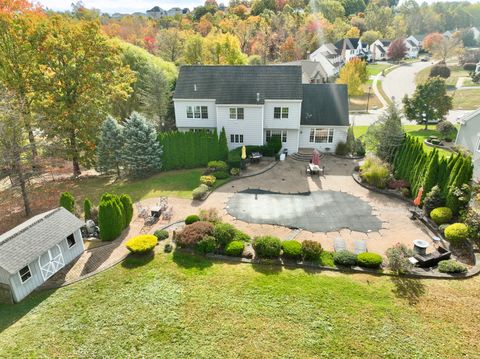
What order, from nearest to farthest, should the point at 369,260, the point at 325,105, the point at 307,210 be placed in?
the point at 369,260 < the point at 307,210 < the point at 325,105

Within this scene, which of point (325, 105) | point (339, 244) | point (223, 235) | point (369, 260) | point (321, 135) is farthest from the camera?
point (325, 105)

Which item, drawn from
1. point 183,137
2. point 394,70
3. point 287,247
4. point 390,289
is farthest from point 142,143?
point 394,70

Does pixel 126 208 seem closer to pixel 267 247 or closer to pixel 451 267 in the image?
pixel 267 247

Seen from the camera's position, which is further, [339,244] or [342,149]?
[342,149]

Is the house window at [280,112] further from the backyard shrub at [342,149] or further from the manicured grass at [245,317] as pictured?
the manicured grass at [245,317]

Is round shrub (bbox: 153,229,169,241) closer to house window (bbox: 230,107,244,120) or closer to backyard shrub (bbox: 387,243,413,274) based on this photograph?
backyard shrub (bbox: 387,243,413,274)

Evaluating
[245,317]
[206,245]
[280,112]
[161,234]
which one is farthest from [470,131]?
[161,234]

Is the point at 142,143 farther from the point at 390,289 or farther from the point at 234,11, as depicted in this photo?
the point at 234,11
